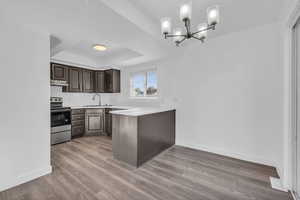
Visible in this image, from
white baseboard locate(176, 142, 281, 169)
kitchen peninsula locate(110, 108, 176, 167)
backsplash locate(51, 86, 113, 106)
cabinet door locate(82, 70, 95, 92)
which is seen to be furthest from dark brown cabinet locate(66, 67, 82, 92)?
white baseboard locate(176, 142, 281, 169)

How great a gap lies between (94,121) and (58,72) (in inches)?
Result: 71.6

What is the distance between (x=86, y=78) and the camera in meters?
4.56

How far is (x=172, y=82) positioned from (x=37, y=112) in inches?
117

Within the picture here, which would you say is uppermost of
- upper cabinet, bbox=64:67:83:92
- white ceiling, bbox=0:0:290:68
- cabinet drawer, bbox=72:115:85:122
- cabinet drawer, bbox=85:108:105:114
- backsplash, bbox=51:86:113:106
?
white ceiling, bbox=0:0:290:68

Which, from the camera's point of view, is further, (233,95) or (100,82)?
(100,82)

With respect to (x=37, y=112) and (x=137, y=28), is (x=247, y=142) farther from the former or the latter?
(x=37, y=112)

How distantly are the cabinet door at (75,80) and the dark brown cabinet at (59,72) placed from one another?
15cm

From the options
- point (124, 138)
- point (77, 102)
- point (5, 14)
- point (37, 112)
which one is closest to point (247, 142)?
point (124, 138)

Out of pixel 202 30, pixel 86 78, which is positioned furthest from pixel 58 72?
pixel 202 30

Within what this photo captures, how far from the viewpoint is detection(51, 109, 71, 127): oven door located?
11.3 ft

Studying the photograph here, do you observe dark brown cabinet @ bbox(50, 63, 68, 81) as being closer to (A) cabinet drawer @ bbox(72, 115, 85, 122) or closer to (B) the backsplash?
(B) the backsplash

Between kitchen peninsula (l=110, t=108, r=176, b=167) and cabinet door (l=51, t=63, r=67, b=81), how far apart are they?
2.36m

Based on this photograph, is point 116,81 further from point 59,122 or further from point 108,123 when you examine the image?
point 59,122

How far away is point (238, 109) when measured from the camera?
2648 mm
